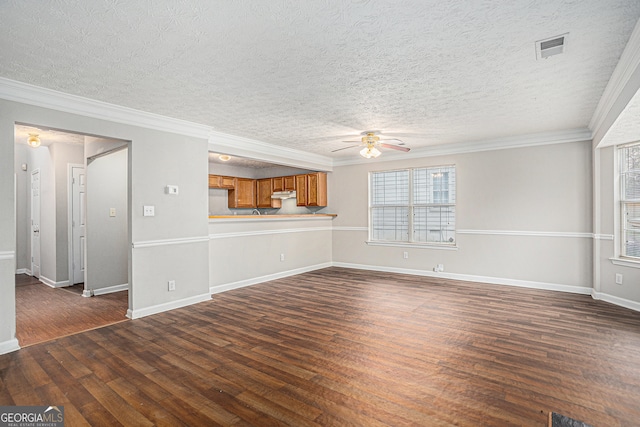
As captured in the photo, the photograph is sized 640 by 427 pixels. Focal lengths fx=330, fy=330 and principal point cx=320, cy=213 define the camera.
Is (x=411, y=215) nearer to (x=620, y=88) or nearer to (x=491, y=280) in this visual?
(x=491, y=280)

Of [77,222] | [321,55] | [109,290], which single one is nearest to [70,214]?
[77,222]

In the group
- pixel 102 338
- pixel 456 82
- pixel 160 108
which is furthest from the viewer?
pixel 160 108

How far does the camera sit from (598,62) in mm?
2707

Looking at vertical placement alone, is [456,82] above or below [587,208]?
above

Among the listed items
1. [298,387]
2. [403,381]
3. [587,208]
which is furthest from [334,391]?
[587,208]

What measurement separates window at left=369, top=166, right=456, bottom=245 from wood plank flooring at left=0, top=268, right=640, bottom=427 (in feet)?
7.21

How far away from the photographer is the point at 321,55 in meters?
2.57

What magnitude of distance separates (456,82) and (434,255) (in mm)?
3896

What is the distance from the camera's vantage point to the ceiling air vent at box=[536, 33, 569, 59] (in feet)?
7.66

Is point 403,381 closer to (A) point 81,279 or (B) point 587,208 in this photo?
(B) point 587,208

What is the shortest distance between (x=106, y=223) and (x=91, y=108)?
240 centimetres

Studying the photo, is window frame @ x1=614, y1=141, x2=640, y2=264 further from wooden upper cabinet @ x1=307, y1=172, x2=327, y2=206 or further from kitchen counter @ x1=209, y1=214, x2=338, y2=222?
wooden upper cabinet @ x1=307, y1=172, x2=327, y2=206

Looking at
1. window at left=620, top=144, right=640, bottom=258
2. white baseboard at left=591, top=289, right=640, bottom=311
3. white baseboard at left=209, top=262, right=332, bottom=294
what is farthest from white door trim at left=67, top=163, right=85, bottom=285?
window at left=620, top=144, right=640, bottom=258

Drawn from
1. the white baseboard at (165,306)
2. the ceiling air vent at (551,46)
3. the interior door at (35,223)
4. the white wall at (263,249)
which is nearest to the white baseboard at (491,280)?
the white wall at (263,249)
